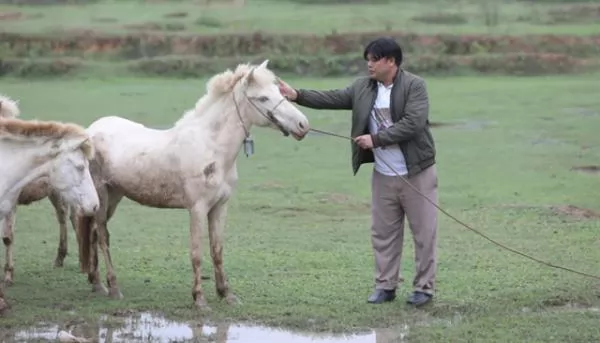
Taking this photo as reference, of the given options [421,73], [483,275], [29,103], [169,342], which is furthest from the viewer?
[421,73]

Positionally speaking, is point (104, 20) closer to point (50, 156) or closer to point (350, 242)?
point (350, 242)

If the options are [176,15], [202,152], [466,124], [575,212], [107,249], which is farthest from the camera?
[176,15]

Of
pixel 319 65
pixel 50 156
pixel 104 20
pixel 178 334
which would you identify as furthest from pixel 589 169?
pixel 104 20

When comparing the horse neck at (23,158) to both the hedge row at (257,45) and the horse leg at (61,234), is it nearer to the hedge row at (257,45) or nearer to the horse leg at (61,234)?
the horse leg at (61,234)

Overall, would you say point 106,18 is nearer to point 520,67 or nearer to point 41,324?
point 520,67

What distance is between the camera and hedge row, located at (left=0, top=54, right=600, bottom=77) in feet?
103

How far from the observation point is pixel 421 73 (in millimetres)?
31172

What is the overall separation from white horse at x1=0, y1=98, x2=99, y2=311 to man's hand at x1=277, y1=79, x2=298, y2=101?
5.11 ft

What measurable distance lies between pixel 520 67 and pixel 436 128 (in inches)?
398

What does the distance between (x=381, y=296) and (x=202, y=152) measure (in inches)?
70.7

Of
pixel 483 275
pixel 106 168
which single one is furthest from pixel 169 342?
pixel 483 275

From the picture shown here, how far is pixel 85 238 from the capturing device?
388 inches

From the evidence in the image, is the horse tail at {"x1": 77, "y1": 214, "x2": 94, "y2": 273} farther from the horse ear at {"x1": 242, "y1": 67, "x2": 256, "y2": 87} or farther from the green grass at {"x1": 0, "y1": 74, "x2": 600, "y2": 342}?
the horse ear at {"x1": 242, "y1": 67, "x2": 256, "y2": 87}

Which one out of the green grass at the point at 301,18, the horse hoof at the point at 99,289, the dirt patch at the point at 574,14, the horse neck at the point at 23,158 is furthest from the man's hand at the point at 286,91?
the dirt patch at the point at 574,14
